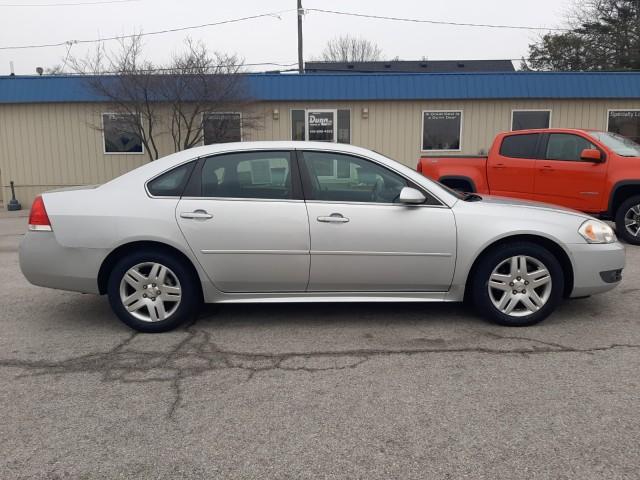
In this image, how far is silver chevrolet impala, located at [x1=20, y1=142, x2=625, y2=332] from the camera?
14.6 ft

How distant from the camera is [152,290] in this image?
179 inches

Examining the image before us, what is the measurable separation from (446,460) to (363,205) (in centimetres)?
228

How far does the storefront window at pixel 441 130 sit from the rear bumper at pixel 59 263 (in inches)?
479

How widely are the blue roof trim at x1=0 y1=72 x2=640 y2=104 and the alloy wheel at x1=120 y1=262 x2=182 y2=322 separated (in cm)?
1120

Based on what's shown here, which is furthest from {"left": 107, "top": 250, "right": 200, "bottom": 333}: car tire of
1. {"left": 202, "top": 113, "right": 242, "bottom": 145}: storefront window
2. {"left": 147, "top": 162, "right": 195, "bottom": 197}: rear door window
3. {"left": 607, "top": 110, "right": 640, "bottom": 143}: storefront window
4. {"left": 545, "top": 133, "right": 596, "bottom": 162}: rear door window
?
{"left": 607, "top": 110, "right": 640, "bottom": 143}: storefront window

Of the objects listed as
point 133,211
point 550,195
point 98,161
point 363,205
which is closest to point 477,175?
point 550,195

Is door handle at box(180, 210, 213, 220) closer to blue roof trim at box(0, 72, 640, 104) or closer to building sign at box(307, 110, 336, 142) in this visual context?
blue roof trim at box(0, 72, 640, 104)

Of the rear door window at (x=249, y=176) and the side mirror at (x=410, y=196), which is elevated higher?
the rear door window at (x=249, y=176)

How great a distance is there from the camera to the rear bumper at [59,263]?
4.47 m

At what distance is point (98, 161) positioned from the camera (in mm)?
15797

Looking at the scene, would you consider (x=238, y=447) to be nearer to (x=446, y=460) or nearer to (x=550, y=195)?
(x=446, y=460)

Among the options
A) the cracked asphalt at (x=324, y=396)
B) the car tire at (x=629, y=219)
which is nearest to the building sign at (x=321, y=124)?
the car tire at (x=629, y=219)

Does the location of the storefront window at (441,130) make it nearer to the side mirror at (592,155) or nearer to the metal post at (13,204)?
the side mirror at (592,155)

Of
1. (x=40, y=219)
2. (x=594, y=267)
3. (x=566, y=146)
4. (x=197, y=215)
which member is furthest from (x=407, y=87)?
(x=40, y=219)
